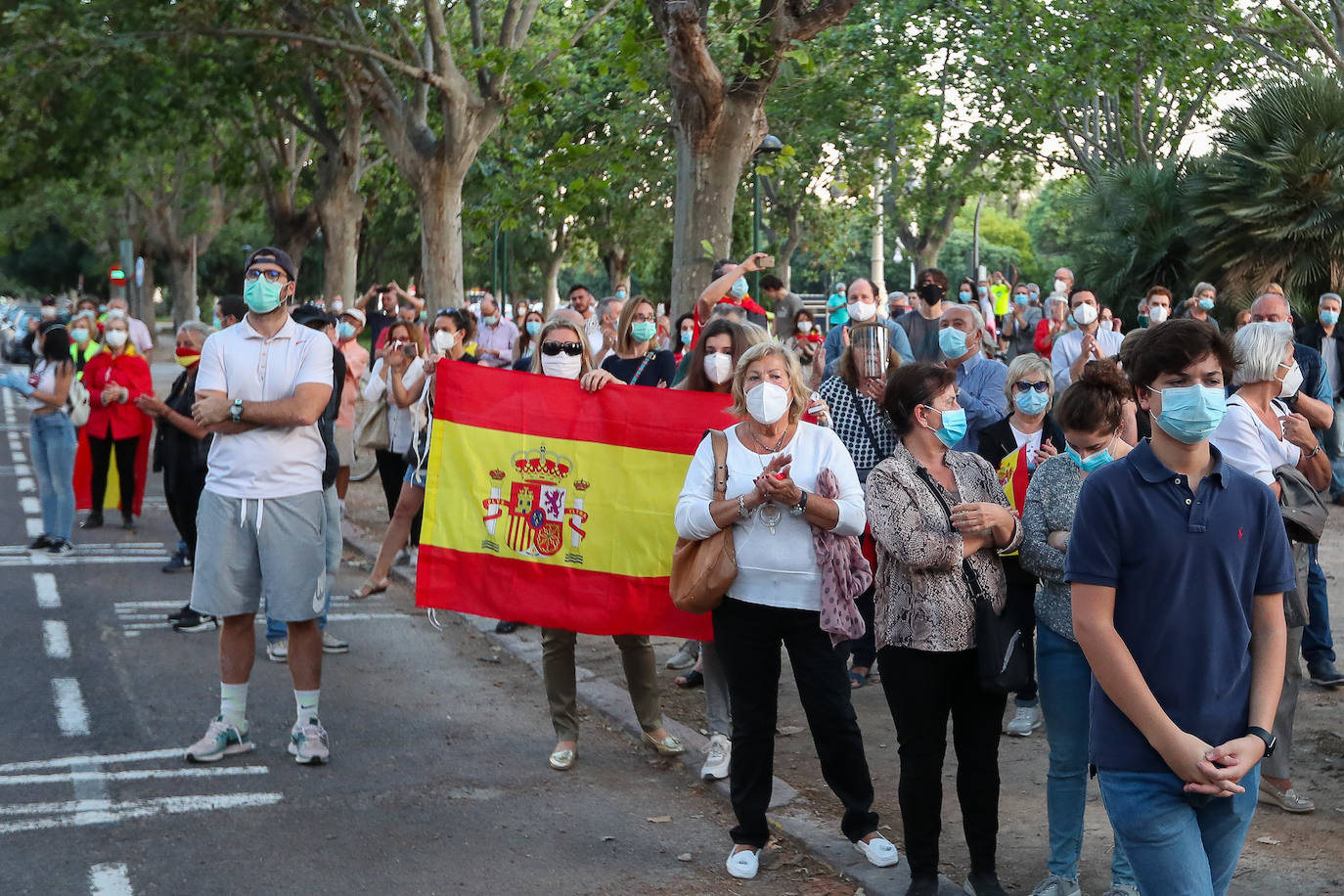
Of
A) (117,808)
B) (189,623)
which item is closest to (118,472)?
(189,623)

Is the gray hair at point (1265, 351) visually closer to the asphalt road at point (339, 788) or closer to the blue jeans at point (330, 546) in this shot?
the asphalt road at point (339, 788)

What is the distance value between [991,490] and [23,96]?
17.5 meters

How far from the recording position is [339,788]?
19.7 ft

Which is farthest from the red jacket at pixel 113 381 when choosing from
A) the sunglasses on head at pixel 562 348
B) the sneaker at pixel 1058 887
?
the sneaker at pixel 1058 887

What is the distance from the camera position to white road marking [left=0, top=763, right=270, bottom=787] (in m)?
6.02

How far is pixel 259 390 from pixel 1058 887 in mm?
3744

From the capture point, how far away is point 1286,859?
507 centimetres

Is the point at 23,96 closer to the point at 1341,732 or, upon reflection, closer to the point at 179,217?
the point at 1341,732

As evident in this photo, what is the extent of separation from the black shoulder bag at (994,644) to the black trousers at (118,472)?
34.5 feet

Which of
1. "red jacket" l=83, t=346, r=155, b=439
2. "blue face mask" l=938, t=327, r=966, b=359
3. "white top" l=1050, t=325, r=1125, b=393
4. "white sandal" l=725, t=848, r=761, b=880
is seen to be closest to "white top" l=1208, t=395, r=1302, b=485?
"white sandal" l=725, t=848, r=761, b=880

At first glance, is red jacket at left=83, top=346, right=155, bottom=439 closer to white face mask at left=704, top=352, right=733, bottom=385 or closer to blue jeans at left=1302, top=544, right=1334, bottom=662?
white face mask at left=704, top=352, right=733, bottom=385

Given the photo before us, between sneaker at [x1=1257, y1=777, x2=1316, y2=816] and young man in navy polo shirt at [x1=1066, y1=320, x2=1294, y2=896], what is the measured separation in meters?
2.76

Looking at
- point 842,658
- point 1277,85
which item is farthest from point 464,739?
point 1277,85

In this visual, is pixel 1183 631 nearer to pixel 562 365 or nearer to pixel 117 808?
pixel 562 365
